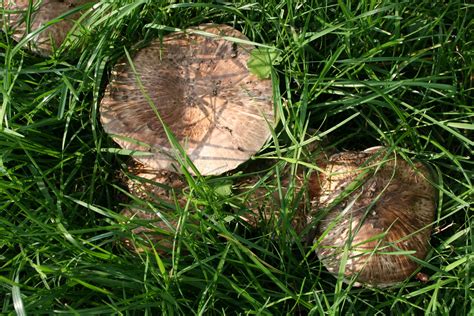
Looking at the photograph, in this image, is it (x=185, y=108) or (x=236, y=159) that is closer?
(x=236, y=159)

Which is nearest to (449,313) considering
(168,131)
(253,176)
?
(253,176)

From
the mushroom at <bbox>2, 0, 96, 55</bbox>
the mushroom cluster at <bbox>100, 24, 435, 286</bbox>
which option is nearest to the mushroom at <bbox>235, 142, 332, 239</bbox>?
the mushroom cluster at <bbox>100, 24, 435, 286</bbox>

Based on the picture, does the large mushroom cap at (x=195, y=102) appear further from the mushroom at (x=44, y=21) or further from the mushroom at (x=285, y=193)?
the mushroom at (x=44, y=21)

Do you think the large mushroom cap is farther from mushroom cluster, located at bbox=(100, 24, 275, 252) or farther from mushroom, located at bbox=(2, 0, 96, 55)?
mushroom, located at bbox=(2, 0, 96, 55)

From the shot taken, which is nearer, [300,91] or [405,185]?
[405,185]

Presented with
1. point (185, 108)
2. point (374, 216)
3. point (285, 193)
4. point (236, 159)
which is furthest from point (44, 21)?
point (374, 216)

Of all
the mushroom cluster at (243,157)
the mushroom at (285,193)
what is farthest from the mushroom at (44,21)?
the mushroom at (285,193)

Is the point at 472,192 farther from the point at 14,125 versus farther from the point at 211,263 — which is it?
the point at 14,125

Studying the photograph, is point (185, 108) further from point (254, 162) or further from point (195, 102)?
point (254, 162)
